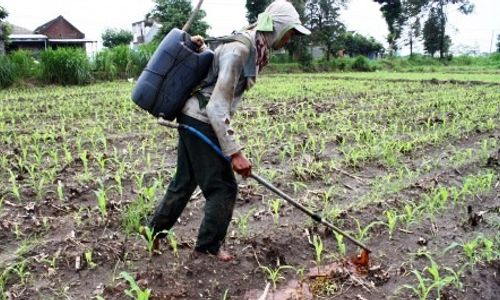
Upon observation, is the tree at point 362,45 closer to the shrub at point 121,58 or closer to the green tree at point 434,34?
the green tree at point 434,34

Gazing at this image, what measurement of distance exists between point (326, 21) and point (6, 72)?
19.9m

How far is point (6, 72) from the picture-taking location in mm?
14781

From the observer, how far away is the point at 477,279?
3.19m

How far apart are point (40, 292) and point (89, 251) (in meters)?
0.45

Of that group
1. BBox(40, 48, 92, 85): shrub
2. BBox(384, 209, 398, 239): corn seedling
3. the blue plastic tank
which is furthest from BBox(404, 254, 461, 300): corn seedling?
BBox(40, 48, 92, 85): shrub

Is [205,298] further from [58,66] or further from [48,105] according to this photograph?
[58,66]

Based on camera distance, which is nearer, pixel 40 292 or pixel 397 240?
pixel 40 292

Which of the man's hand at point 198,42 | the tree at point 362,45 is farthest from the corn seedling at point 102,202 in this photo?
the tree at point 362,45

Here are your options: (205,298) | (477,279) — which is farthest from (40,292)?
(477,279)

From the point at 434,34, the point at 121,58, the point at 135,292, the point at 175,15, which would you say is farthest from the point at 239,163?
the point at 434,34

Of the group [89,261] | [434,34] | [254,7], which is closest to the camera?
[89,261]

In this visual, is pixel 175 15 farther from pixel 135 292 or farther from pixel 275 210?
pixel 135 292

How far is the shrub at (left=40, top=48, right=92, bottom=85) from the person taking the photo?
50.8ft

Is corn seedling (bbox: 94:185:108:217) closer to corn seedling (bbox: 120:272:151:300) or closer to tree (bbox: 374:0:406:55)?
corn seedling (bbox: 120:272:151:300)
